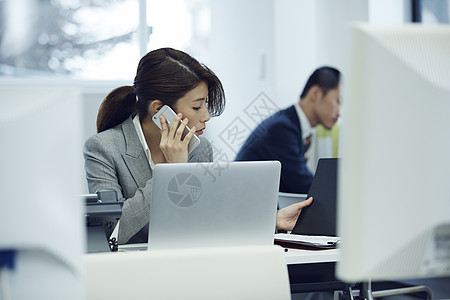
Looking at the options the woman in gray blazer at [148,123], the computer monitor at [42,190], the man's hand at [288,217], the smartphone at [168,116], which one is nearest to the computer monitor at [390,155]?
the computer monitor at [42,190]

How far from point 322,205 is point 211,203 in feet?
1.35

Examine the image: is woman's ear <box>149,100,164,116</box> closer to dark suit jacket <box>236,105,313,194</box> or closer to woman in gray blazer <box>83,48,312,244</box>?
woman in gray blazer <box>83,48,312,244</box>

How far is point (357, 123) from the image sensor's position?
735mm

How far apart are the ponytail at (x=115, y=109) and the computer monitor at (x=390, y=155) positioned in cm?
157

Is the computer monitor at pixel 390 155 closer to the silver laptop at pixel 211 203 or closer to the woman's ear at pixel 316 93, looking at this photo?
the silver laptop at pixel 211 203

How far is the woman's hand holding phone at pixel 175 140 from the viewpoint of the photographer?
215cm

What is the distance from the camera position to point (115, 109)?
2.23 metres

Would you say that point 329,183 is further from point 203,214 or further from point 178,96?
point 178,96

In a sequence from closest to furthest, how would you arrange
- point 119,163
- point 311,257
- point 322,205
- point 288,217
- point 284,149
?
1. point 311,257
2. point 322,205
3. point 288,217
4. point 119,163
5. point 284,149

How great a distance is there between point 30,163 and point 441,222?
501 millimetres

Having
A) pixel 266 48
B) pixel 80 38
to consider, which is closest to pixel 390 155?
pixel 80 38

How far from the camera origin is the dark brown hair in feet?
7.24

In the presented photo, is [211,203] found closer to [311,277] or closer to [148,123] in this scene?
[311,277]

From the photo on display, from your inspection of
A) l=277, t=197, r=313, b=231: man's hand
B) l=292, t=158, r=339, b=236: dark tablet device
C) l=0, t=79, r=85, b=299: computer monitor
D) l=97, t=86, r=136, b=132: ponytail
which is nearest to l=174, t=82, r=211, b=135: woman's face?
l=97, t=86, r=136, b=132: ponytail
